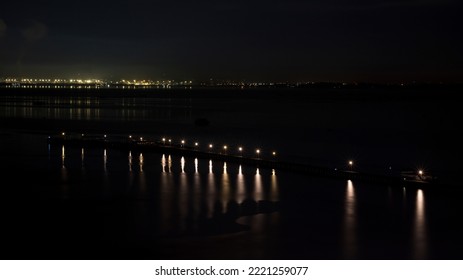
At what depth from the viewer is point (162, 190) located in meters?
20.9

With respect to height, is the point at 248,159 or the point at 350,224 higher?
the point at 248,159

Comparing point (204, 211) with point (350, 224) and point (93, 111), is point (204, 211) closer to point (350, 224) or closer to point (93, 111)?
point (350, 224)

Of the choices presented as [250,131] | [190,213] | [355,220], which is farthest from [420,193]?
[250,131]

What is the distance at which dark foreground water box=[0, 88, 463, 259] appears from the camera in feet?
45.9

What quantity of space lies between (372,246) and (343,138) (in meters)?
29.2

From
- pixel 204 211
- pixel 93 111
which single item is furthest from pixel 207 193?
pixel 93 111

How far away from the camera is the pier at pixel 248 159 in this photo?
21000 millimetres

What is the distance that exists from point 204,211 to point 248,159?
29.3ft

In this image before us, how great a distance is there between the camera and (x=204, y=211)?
17625mm

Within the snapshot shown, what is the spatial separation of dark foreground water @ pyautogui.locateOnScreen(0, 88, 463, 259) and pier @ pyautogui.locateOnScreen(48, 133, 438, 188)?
0.44 metres

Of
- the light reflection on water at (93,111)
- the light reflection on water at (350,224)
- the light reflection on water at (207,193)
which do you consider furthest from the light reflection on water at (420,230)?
the light reflection on water at (93,111)

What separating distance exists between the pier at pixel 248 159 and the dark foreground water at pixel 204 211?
444mm
